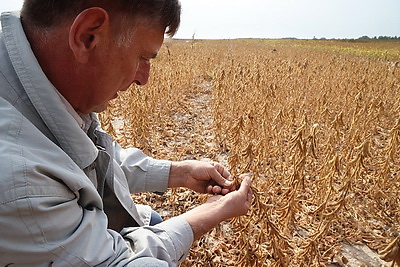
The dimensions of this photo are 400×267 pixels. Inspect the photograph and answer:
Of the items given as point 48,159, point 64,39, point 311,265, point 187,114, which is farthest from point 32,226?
point 187,114

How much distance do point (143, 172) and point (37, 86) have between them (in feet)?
3.23

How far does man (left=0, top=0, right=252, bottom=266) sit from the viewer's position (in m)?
0.81

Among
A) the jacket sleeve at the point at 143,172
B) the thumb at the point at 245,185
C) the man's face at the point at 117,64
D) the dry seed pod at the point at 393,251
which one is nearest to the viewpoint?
the man's face at the point at 117,64

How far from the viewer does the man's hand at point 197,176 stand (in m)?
1.84

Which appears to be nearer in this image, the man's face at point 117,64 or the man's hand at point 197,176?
the man's face at point 117,64

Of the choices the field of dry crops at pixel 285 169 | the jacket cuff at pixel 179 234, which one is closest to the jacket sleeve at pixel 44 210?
the jacket cuff at pixel 179 234

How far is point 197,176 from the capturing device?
1856 millimetres

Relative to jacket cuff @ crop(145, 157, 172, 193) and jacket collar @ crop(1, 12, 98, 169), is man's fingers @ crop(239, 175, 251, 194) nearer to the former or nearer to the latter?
jacket cuff @ crop(145, 157, 172, 193)

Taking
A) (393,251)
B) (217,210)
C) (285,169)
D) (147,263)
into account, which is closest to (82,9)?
(147,263)

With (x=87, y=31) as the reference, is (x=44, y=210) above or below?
below

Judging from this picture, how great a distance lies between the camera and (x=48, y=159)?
0.88 meters

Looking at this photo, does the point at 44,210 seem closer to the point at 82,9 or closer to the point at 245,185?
the point at 82,9

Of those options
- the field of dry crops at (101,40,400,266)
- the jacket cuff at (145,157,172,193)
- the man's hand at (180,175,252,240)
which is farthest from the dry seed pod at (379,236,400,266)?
the jacket cuff at (145,157,172,193)

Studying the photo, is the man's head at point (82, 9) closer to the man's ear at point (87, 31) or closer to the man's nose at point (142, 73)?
the man's ear at point (87, 31)
